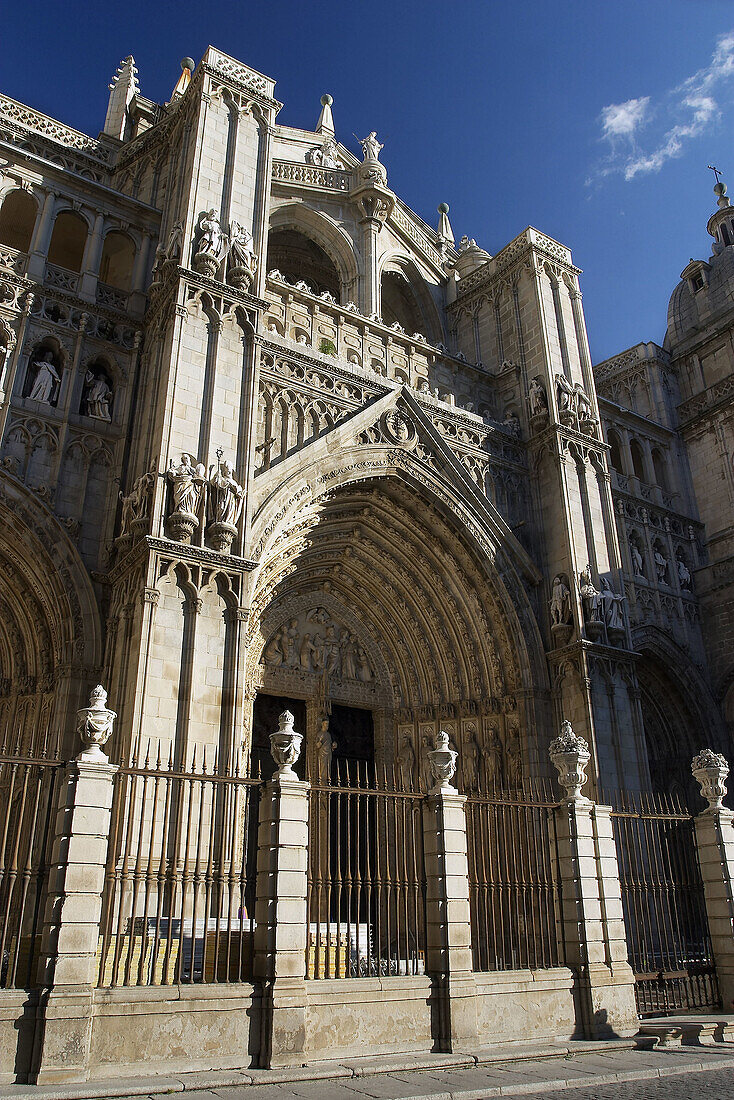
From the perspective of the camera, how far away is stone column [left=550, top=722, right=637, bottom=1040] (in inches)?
424

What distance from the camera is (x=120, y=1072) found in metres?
7.73

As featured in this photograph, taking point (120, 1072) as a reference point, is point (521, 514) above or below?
above

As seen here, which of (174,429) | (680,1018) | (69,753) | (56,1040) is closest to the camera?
(56,1040)

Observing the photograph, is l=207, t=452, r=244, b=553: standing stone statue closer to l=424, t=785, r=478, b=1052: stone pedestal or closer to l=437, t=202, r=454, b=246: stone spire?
l=424, t=785, r=478, b=1052: stone pedestal

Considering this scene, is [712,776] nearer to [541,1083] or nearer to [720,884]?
[720,884]

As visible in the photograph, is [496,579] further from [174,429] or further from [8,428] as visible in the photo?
[8,428]

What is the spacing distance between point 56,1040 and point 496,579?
43.7 feet

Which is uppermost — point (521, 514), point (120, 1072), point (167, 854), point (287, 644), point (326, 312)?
point (326, 312)

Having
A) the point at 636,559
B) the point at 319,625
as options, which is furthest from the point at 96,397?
the point at 636,559

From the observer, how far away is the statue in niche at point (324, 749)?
18.4m

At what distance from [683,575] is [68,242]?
722 inches

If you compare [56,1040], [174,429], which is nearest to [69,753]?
[174,429]

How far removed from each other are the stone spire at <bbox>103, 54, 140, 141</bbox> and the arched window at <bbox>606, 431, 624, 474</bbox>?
53.0 ft

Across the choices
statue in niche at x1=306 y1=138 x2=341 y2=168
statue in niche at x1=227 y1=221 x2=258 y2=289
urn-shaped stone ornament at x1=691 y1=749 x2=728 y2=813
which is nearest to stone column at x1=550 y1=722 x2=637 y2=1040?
urn-shaped stone ornament at x1=691 y1=749 x2=728 y2=813
